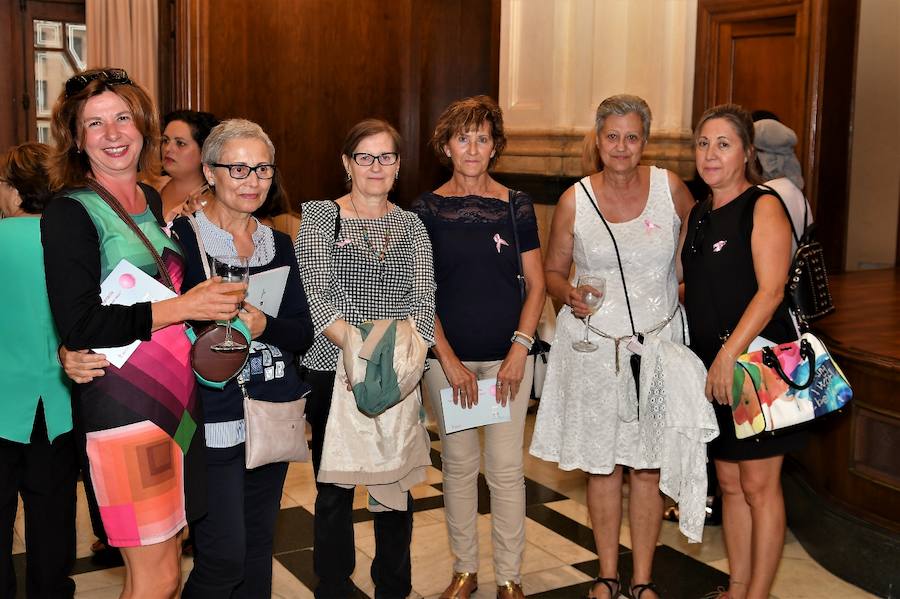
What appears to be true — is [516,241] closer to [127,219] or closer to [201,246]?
[201,246]

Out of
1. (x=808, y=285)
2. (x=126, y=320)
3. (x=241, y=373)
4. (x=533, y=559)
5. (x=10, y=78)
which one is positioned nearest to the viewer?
(x=126, y=320)

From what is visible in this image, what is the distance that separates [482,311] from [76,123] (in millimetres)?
1614

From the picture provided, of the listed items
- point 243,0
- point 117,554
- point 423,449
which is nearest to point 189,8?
point 243,0

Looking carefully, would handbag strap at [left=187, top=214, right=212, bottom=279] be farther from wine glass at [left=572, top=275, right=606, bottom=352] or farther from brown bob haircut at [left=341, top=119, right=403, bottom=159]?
wine glass at [left=572, top=275, right=606, bottom=352]

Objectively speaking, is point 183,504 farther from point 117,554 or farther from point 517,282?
point 117,554

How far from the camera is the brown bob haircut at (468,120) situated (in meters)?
3.61

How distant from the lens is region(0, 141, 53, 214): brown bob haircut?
3223mm

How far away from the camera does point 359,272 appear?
3.36 metres

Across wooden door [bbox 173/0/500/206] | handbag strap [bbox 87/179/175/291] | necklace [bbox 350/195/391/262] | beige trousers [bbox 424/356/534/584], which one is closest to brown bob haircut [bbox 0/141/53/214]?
handbag strap [bbox 87/179/175/291]

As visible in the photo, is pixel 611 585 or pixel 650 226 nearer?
pixel 650 226

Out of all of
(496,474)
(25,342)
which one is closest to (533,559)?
(496,474)

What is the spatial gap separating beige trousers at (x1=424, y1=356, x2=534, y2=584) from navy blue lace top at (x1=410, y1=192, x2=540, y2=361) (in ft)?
0.39

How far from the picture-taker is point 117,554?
418cm

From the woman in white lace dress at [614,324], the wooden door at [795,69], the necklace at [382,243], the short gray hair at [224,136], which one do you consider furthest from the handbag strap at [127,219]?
the wooden door at [795,69]
